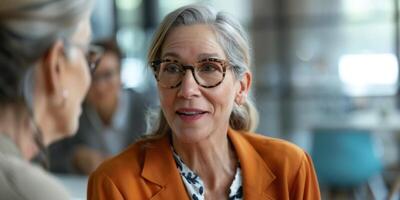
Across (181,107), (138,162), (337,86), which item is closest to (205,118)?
(181,107)

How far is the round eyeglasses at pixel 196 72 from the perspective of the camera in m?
1.21

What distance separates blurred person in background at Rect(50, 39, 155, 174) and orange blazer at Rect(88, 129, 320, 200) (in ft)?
5.64

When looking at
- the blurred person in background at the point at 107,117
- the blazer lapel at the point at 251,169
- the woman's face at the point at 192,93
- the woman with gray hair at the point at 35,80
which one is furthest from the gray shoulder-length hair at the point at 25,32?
the blurred person in background at the point at 107,117

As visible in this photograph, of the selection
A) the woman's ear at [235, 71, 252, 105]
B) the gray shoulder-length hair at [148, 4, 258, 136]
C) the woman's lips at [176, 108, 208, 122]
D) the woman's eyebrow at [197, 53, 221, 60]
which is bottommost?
the woman's lips at [176, 108, 208, 122]

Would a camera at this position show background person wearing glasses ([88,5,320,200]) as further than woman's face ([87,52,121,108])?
No

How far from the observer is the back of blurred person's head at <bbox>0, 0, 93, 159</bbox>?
3.03ft

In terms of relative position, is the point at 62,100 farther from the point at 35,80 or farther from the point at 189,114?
the point at 189,114

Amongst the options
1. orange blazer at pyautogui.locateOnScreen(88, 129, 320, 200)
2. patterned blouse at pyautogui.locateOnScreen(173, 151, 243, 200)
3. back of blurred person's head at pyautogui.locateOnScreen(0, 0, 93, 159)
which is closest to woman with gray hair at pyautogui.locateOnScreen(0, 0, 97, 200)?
back of blurred person's head at pyautogui.locateOnScreen(0, 0, 93, 159)

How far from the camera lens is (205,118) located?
1218mm

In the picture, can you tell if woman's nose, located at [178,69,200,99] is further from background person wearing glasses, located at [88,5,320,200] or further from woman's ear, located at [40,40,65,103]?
woman's ear, located at [40,40,65,103]

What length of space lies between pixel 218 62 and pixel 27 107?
406 mm

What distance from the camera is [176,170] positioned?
4.22 ft

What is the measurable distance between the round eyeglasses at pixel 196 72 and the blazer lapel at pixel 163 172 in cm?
17

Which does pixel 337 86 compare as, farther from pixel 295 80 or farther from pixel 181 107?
pixel 181 107
